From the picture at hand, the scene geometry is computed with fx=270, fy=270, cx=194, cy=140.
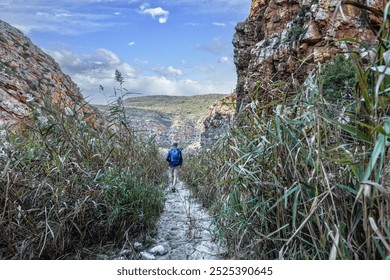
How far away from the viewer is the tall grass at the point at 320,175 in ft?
3.18

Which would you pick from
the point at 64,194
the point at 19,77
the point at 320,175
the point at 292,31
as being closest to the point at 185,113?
the point at 292,31

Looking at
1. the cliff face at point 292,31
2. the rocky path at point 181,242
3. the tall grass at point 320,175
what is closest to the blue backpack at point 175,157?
the rocky path at point 181,242

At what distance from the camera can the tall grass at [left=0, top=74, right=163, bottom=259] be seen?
5.45 ft

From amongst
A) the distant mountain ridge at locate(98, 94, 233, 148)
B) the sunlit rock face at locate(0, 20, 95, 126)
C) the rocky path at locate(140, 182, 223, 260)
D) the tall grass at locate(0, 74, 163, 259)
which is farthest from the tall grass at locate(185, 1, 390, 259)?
the distant mountain ridge at locate(98, 94, 233, 148)

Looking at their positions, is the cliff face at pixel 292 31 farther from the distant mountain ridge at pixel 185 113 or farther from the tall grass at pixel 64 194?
the tall grass at pixel 64 194

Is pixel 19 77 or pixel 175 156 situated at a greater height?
pixel 19 77

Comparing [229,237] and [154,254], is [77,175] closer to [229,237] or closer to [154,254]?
[154,254]

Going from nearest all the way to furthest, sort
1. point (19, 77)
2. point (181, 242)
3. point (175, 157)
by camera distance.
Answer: point (181, 242), point (175, 157), point (19, 77)

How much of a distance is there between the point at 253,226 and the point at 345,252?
61 cm

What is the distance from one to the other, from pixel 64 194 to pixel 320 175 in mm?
1665

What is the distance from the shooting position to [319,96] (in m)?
1.32

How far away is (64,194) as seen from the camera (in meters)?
1.92

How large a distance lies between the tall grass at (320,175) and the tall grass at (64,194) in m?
0.91

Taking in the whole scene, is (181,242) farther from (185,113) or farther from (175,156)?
(185,113)
